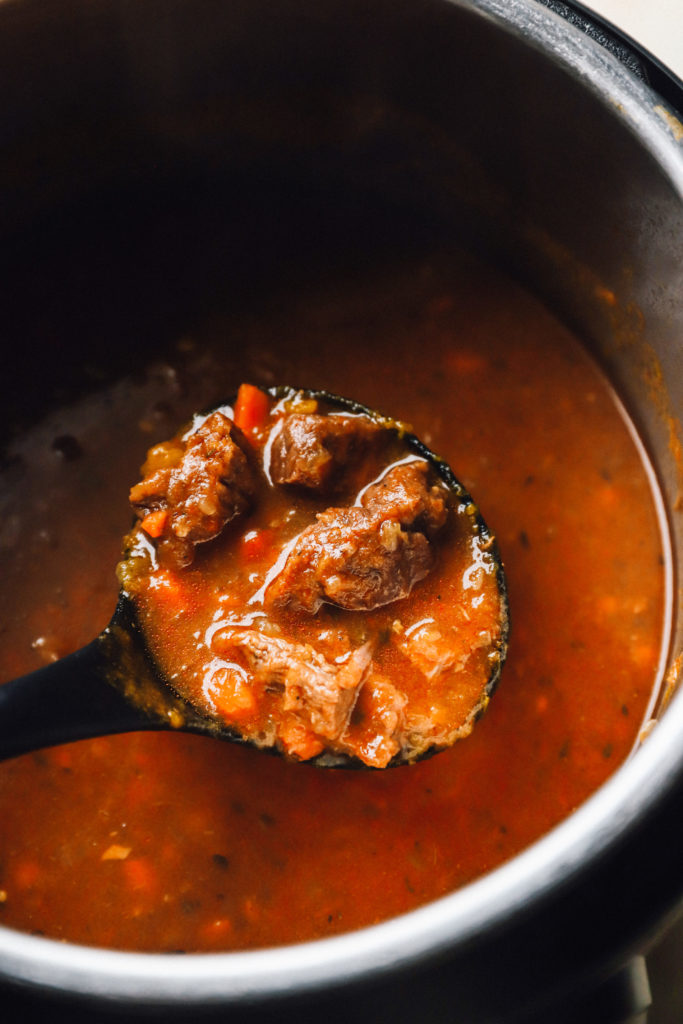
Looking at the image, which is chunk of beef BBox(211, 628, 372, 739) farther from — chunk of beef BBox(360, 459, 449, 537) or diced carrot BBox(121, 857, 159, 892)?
diced carrot BBox(121, 857, 159, 892)

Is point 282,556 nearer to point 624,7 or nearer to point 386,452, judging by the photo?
point 386,452

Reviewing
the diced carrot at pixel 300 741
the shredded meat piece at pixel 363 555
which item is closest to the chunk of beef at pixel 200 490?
the shredded meat piece at pixel 363 555

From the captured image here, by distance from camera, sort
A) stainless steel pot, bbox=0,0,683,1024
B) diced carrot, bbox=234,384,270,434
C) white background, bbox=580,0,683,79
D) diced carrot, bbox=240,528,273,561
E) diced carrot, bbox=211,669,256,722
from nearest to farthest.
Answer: stainless steel pot, bbox=0,0,683,1024 → diced carrot, bbox=211,669,256,722 → diced carrot, bbox=240,528,273,561 → diced carrot, bbox=234,384,270,434 → white background, bbox=580,0,683,79

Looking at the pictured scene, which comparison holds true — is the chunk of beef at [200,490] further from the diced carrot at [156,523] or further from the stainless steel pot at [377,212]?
the stainless steel pot at [377,212]

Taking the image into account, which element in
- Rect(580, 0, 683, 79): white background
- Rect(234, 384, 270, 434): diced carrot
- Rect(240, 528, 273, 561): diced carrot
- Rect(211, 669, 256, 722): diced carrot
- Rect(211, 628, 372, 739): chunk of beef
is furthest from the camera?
Rect(580, 0, 683, 79): white background

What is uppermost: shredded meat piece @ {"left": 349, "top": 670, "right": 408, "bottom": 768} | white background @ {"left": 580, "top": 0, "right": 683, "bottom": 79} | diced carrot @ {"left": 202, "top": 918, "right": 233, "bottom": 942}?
white background @ {"left": 580, "top": 0, "right": 683, "bottom": 79}

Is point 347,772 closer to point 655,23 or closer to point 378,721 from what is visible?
point 378,721

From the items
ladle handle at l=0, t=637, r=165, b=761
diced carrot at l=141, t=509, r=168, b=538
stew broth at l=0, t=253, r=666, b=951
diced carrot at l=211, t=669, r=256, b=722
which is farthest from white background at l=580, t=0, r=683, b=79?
ladle handle at l=0, t=637, r=165, b=761

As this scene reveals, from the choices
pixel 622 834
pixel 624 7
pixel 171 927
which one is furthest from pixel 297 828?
pixel 624 7
